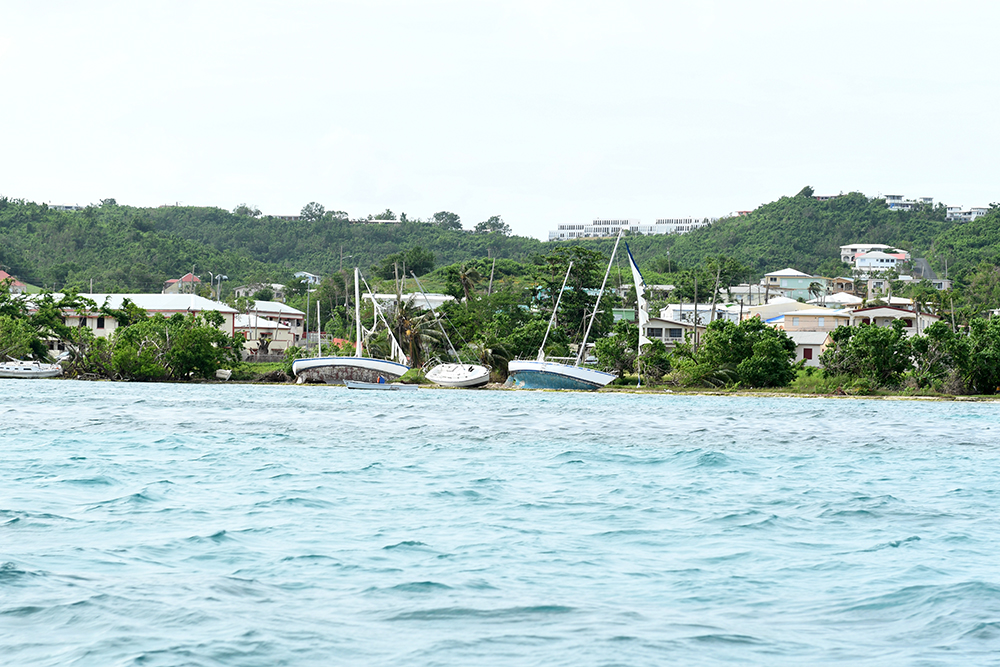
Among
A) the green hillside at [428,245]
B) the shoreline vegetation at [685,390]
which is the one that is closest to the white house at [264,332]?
the shoreline vegetation at [685,390]

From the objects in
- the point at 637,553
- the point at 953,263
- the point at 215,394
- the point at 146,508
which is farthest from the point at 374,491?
the point at 953,263

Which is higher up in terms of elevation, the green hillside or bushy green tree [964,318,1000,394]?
the green hillside

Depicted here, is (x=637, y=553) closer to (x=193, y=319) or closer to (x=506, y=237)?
(x=193, y=319)

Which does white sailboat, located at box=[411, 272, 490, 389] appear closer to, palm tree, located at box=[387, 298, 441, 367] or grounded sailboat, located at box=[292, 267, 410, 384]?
grounded sailboat, located at box=[292, 267, 410, 384]

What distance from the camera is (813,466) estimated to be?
21094 millimetres

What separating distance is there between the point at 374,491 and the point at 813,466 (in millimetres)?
9527

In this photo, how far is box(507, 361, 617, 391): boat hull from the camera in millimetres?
62938

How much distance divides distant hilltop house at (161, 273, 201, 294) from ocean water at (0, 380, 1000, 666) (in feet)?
334

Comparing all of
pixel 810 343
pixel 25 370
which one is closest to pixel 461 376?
pixel 810 343

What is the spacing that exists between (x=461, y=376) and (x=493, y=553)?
186 ft

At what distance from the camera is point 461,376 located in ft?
223

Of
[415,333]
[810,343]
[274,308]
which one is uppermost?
[274,308]

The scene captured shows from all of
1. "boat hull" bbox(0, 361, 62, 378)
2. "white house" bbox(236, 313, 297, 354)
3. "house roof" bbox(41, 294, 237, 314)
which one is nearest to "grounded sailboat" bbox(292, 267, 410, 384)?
"boat hull" bbox(0, 361, 62, 378)

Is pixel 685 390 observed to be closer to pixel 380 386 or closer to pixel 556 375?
pixel 556 375
